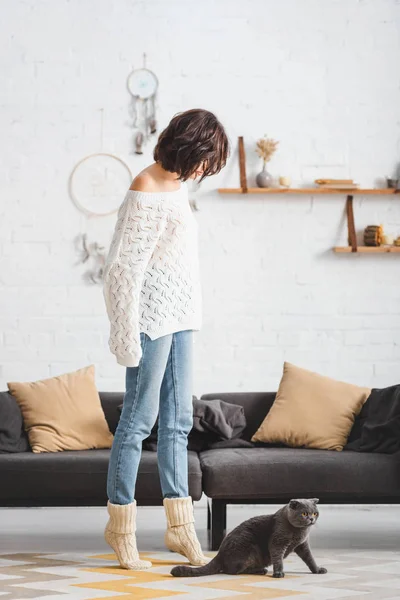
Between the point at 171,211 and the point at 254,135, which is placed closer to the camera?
the point at 171,211

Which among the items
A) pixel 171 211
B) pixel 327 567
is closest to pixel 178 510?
pixel 327 567

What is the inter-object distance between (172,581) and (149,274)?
0.97m

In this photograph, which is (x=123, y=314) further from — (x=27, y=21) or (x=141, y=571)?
(x=27, y=21)

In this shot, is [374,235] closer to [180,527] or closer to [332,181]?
[332,181]

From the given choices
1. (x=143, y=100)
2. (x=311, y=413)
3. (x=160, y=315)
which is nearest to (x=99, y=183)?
(x=143, y=100)

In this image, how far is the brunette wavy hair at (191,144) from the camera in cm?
294

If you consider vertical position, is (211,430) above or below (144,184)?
below

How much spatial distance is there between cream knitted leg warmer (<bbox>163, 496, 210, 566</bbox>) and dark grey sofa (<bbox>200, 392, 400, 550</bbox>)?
1.66 ft

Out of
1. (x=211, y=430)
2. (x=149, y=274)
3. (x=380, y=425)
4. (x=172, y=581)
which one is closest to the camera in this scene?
(x=172, y=581)

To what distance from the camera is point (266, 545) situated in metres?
3.04

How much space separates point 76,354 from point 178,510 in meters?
2.12

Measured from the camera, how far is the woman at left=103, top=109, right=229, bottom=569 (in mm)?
2924

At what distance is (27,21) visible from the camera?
16.6ft

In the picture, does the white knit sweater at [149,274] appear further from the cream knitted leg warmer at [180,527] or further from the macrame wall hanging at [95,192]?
the macrame wall hanging at [95,192]
